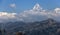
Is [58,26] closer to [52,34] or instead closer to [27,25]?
[52,34]

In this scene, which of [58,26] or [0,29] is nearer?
[0,29]

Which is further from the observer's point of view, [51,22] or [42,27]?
[42,27]

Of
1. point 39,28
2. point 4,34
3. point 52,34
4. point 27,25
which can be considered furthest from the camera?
point 39,28

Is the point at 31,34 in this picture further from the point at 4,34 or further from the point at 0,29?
the point at 4,34

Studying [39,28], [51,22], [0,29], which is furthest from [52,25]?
[0,29]

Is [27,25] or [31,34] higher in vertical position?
[27,25]

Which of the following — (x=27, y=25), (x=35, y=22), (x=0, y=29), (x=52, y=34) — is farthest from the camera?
(x=35, y=22)

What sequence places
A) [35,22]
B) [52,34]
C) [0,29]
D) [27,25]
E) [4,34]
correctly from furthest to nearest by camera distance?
1. [35,22]
2. [27,25]
3. [52,34]
4. [0,29]
5. [4,34]

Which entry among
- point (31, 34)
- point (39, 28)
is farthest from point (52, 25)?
point (39, 28)

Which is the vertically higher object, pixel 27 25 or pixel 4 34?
pixel 27 25
